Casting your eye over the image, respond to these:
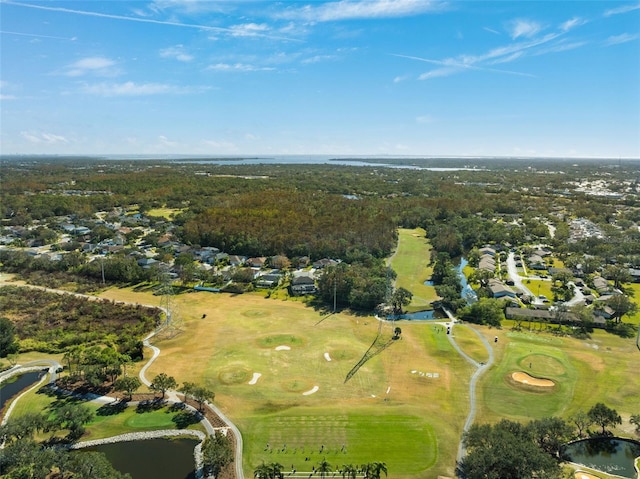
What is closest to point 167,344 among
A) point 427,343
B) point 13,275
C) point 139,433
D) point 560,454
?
point 139,433

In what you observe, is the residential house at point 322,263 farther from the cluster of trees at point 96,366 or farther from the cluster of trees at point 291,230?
the cluster of trees at point 96,366

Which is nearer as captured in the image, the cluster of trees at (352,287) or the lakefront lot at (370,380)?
the lakefront lot at (370,380)

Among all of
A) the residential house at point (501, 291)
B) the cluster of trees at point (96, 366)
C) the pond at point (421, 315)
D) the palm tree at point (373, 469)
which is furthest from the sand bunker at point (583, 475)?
the cluster of trees at point (96, 366)

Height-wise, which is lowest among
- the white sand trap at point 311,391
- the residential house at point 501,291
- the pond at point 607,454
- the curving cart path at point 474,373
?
the pond at point 607,454

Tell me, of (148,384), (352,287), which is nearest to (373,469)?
(148,384)

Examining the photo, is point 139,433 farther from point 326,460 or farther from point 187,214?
point 187,214

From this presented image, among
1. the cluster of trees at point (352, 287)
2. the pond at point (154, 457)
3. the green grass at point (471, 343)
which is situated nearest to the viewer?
the pond at point (154, 457)

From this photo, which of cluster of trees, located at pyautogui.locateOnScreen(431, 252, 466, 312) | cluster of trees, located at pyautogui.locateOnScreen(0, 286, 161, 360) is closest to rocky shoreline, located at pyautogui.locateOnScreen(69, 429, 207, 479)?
cluster of trees, located at pyautogui.locateOnScreen(0, 286, 161, 360)

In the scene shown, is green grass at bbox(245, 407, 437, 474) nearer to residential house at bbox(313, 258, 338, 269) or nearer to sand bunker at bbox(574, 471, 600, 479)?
sand bunker at bbox(574, 471, 600, 479)
